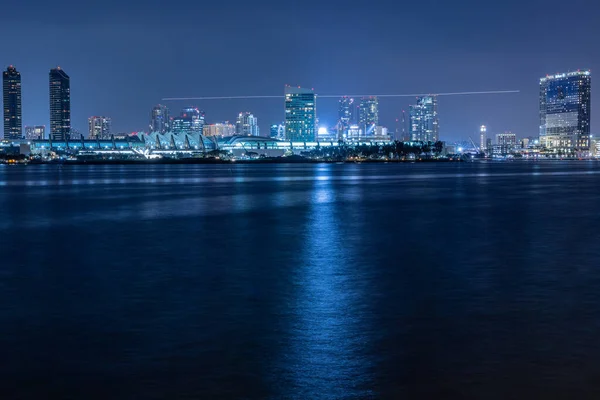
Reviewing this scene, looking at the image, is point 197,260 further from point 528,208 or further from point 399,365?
point 528,208

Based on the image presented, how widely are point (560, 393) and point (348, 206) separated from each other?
2699cm

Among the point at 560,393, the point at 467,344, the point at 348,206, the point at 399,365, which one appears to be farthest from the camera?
the point at 348,206

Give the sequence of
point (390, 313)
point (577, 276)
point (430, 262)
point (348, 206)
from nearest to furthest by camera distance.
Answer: point (390, 313), point (577, 276), point (430, 262), point (348, 206)

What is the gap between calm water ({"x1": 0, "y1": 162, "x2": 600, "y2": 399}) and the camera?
630 cm

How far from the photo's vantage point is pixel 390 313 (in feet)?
30.6

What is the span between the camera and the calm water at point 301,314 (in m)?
6.30

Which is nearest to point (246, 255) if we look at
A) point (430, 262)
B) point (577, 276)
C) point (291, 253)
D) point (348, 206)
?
point (291, 253)

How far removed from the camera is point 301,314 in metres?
9.30

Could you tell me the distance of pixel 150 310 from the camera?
9.66m

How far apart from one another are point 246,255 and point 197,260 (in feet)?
4.54

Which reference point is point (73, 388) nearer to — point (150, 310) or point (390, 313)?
point (150, 310)

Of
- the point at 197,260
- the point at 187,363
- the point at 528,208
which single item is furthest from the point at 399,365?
the point at 528,208

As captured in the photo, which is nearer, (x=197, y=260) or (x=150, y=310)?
(x=150, y=310)

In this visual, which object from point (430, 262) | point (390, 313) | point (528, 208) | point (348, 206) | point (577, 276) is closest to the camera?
point (390, 313)
